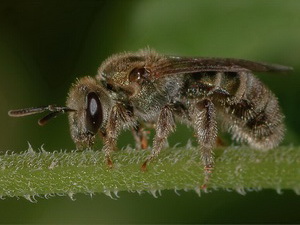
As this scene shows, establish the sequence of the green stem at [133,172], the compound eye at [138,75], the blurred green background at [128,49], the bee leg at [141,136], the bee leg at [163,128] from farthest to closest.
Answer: the blurred green background at [128,49], the bee leg at [141,136], the compound eye at [138,75], the bee leg at [163,128], the green stem at [133,172]

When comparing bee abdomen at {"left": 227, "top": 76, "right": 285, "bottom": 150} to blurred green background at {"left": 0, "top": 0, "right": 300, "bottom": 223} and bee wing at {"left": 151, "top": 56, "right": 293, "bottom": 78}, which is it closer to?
bee wing at {"left": 151, "top": 56, "right": 293, "bottom": 78}

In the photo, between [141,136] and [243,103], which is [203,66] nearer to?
[243,103]

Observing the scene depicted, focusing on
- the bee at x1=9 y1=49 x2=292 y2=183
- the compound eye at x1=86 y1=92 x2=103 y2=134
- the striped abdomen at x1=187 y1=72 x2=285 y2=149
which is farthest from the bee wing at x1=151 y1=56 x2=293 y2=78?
the compound eye at x1=86 y1=92 x2=103 y2=134

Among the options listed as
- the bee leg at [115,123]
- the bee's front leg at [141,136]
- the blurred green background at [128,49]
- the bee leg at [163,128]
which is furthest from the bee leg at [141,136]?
the blurred green background at [128,49]

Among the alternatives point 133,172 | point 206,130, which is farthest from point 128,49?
point 133,172

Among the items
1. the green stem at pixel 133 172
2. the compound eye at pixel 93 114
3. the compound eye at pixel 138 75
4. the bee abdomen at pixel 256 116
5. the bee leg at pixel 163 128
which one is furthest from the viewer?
the bee abdomen at pixel 256 116

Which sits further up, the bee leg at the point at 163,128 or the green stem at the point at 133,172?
the bee leg at the point at 163,128

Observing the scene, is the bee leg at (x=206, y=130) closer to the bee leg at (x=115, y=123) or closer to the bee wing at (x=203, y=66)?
the bee wing at (x=203, y=66)

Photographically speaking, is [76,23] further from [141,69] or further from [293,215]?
[293,215]
